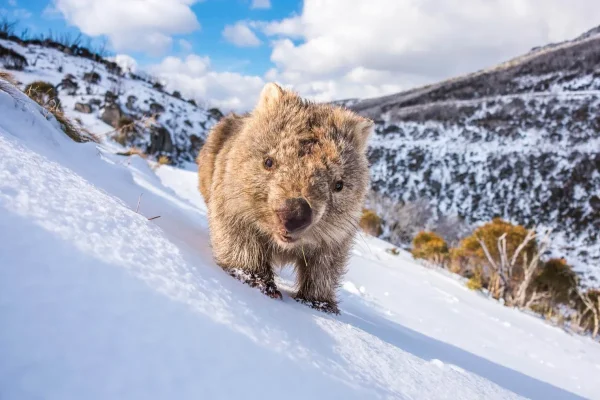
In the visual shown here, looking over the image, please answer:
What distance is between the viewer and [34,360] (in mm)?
788

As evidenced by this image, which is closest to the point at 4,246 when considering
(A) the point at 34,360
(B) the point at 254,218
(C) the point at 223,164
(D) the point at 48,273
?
(D) the point at 48,273

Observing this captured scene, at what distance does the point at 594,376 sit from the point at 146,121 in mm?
7347

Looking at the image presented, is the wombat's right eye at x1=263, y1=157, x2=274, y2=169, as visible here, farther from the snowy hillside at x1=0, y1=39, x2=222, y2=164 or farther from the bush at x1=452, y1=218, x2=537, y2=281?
the snowy hillside at x1=0, y1=39, x2=222, y2=164

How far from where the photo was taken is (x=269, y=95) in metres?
2.72

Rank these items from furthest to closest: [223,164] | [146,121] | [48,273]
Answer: [146,121], [223,164], [48,273]

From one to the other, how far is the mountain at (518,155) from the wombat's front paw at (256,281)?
28.6 m

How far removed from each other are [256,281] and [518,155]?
1691 inches

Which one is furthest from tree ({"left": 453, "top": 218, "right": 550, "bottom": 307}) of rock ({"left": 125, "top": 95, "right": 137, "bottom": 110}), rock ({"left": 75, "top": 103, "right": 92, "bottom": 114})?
rock ({"left": 125, "top": 95, "right": 137, "bottom": 110})

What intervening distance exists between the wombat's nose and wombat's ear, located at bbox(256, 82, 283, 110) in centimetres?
106

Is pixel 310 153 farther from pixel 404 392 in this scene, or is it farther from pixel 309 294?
pixel 404 392

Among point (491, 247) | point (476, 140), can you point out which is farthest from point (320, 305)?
point (476, 140)

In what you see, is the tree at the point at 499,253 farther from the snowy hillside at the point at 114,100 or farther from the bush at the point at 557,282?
the snowy hillside at the point at 114,100

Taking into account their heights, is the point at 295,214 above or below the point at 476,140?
below

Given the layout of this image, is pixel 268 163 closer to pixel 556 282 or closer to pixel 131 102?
pixel 556 282
